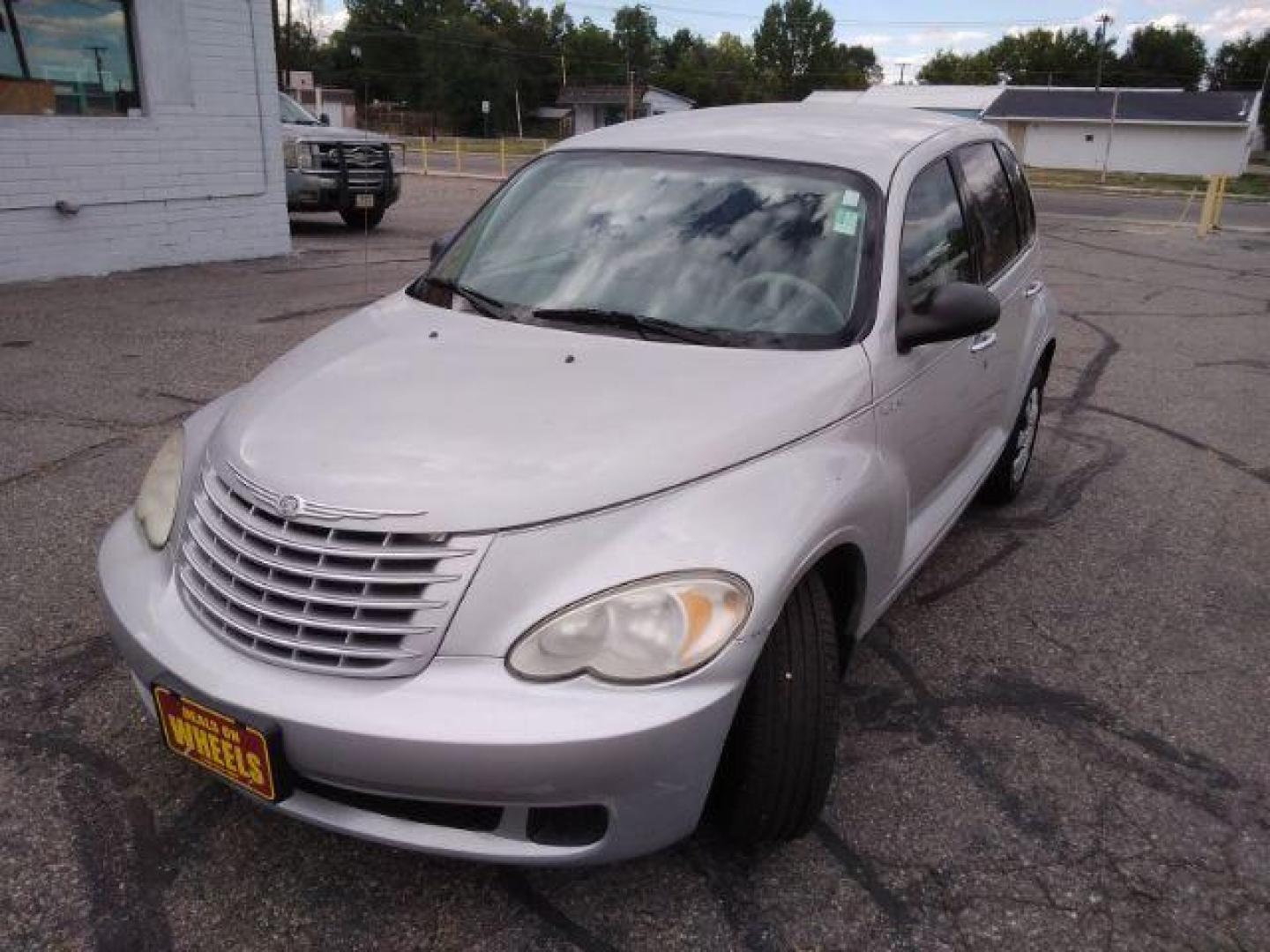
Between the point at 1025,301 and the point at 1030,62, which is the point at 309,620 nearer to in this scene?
the point at 1025,301

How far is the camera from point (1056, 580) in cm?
406

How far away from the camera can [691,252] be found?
303 centimetres

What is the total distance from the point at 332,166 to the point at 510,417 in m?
12.7

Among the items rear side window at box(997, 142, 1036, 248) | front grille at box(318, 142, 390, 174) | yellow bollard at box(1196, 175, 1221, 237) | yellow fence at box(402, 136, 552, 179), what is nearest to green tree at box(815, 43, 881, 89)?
yellow fence at box(402, 136, 552, 179)

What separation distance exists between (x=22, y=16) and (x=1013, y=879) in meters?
10.4

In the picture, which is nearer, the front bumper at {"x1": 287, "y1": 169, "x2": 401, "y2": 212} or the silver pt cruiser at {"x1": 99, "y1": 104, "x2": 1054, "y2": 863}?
the silver pt cruiser at {"x1": 99, "y1": 104, "x2": 1054, "y2": 863}

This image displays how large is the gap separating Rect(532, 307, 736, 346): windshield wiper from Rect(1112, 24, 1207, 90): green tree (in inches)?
4337

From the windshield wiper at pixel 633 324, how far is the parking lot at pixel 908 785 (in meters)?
1.21

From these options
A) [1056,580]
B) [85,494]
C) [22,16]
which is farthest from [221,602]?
[22,16]

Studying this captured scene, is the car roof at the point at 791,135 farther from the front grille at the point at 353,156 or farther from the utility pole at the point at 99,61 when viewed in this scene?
the front grille at the point at 353,156

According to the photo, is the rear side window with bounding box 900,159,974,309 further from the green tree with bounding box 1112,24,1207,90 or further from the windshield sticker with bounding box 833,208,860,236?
the green tree with bounding box 1112,24,1207,90

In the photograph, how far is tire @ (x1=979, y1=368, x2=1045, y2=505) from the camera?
459cm

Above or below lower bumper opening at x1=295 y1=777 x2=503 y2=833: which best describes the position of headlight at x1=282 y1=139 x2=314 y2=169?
above

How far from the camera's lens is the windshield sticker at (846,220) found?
3.03m
